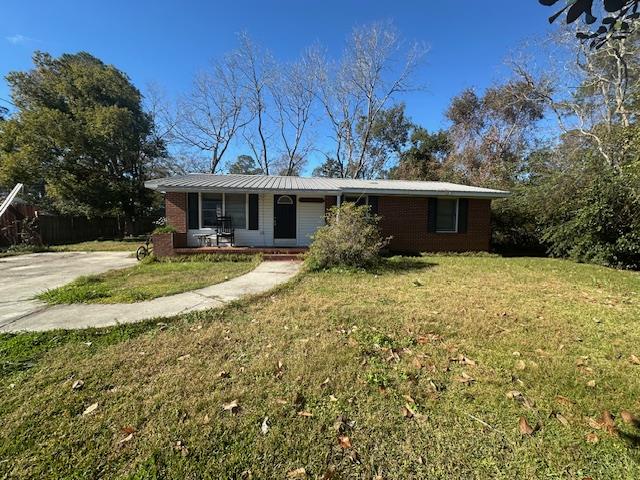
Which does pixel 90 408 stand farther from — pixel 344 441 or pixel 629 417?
pixel 629 417

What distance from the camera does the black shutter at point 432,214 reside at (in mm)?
12031

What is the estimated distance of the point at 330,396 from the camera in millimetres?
2748

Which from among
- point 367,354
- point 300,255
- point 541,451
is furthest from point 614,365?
point 300,255

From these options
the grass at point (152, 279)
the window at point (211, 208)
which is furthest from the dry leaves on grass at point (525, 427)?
the window at point (211, 208)

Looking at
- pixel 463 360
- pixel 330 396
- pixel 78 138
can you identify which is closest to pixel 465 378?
pixel 463 360

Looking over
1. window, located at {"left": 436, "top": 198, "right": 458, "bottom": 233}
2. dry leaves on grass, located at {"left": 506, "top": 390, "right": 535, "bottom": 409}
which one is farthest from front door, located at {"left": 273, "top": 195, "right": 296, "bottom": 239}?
dry leaves on grass, located at {"left": 506, "top": 390, "right": 535, "bottom": 409}

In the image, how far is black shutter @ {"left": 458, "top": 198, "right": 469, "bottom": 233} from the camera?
1211 centimetres

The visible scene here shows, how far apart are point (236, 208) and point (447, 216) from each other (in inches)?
323

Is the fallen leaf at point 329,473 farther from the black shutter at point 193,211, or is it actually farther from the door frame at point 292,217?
the black shutter at point 193,211

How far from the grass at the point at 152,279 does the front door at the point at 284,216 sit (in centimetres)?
197

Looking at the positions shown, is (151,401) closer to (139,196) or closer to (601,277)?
(601,277)

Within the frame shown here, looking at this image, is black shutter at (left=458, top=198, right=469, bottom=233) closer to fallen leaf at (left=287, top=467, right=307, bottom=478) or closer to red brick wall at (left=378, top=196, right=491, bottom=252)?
red brick wall at (left=378, top=196, right=491, bottom=252)

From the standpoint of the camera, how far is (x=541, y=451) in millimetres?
2152

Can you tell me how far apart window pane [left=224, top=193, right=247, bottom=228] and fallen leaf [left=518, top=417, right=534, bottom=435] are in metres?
10.4
